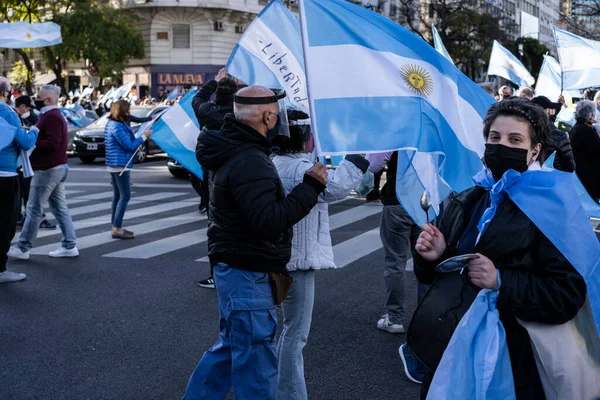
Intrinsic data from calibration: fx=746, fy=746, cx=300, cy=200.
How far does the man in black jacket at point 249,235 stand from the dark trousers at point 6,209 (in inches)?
168

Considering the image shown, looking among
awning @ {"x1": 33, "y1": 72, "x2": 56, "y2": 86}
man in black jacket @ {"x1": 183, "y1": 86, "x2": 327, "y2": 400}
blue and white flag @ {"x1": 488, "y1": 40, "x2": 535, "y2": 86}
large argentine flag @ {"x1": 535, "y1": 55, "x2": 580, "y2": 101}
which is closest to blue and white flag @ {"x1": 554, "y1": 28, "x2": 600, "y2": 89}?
large argentine flag @ {"x1": 535, "y1": 55, "x2": 580, "y2": 101}

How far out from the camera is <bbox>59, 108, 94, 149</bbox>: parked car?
22.8 m

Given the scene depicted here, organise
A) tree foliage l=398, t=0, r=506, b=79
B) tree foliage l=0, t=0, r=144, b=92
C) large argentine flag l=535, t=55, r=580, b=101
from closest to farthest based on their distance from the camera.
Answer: large argentine flag l=535, t=55, r=580, b=101 < tree foliage l=0, t=0, r=144, b=92 < tree foliage l=398, t=0, r=506, b=79

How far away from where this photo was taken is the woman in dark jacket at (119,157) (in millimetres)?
9812

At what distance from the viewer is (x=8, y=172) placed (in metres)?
7.20

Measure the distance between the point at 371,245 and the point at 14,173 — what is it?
4312 mm

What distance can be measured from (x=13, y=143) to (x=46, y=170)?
1.16 metres

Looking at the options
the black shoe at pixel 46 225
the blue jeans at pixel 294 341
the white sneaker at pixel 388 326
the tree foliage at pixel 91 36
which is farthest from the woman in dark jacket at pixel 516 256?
the tree foliage at pixel 91 36

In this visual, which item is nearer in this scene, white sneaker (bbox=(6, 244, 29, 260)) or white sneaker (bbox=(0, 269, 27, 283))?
white sneaker (bbox=(0, 269, 27, 283))

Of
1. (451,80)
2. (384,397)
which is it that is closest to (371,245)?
(384,397)

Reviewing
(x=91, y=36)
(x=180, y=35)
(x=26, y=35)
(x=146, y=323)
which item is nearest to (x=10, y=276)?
(x=146, y=323)

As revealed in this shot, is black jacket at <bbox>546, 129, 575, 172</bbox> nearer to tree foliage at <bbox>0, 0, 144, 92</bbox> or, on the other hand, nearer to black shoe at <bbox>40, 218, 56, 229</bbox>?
black shoe at <bbox>40, 218, 56, 229</bbox>

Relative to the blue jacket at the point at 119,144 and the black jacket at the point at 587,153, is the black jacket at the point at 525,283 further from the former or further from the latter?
the blue jacket at the point at 119,144

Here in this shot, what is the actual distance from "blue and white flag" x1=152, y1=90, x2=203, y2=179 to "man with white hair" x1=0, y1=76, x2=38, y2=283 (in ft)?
4.69
